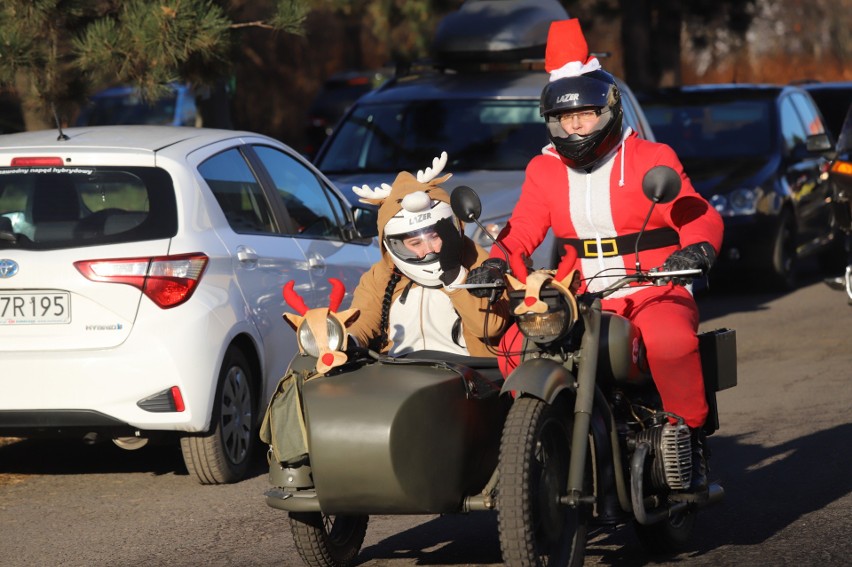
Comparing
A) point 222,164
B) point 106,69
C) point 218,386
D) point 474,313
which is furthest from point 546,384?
point 106,69

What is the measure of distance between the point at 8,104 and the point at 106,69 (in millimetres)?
14770

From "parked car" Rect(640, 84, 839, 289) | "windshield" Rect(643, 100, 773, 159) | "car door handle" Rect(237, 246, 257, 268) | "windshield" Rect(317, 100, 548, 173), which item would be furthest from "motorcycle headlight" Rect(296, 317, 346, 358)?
"windshield" Rect(643, 100, 773, 159)

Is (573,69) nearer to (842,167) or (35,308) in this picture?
(35,308)

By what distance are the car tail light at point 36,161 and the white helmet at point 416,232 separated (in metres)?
2.26

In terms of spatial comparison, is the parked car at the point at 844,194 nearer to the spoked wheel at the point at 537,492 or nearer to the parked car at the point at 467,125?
the parked car at the point at 467,125

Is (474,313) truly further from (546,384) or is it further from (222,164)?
(222,164)

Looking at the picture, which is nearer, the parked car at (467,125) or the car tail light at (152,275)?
the car tail light at (152,275)

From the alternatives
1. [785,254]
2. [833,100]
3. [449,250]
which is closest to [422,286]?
[449,250]

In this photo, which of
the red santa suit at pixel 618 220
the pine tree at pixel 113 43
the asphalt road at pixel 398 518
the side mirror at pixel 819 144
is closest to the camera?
the red santa suit at pixel 618 220

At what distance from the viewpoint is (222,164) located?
829 cm

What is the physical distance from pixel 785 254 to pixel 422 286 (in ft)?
31.9

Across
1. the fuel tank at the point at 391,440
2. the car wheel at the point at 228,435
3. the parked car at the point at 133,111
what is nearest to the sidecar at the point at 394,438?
the fuel tank at the point at 391,440

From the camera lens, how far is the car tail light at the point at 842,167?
12.9 metres

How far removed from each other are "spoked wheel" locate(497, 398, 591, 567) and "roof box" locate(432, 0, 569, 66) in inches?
348
